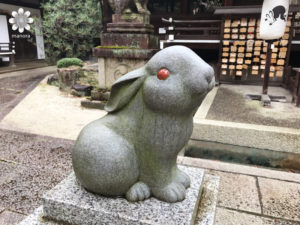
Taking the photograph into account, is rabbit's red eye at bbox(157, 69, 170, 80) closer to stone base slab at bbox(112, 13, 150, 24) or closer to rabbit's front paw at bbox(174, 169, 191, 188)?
rabbit's front paw at bbox(174, 169, 191, 188)

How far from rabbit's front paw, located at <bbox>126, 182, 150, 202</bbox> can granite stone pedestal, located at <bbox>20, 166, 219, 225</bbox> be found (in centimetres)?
4

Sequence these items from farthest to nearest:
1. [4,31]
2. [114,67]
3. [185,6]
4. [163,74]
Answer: [4,31], [185,6], [114,67], [163,74]

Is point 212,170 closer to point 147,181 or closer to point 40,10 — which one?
point 147,181

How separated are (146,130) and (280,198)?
7.22 ft

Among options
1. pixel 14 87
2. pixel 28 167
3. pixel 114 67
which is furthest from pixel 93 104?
pixel 14 87

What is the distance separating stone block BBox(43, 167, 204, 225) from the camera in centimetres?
192

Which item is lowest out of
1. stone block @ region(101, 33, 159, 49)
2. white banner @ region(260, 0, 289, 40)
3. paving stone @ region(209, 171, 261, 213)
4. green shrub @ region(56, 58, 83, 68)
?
paving stone @ region(209, 171, 261, 213)

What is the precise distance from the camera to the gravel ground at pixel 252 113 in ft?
18.2

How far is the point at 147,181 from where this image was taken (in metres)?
2.11

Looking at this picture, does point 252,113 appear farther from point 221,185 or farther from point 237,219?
point 237,219

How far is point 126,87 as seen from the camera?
2.02m

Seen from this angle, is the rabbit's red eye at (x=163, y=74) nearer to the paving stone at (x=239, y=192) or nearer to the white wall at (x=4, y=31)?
the paving stone at (x=239, y=192)

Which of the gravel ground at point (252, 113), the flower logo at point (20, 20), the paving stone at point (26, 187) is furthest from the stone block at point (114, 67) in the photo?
the flower logo at point (20, 20)

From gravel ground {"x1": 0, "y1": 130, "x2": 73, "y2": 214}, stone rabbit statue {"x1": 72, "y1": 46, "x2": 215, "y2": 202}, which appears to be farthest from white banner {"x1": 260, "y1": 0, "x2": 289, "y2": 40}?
stone rabbit statue {"x1": 72, "y1": 46, "x2": 215, "y2": 202}
